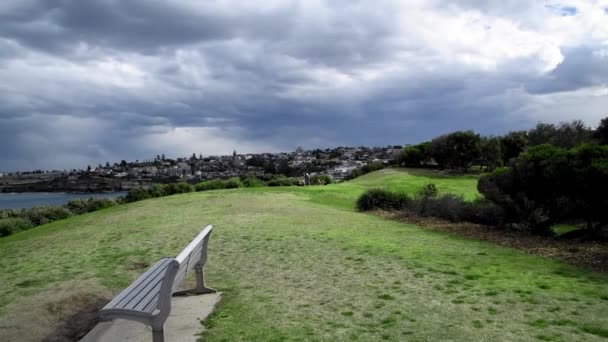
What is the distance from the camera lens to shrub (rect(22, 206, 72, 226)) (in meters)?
21.4

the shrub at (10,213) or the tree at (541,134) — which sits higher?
the tree at (541,134)

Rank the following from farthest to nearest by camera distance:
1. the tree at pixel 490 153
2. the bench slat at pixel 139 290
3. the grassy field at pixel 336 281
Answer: the tree at pixel 490 153
the grassy field at pixel 336 281
the bench slat at pixel 139 290

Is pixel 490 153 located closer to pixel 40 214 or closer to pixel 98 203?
pixel 98 203

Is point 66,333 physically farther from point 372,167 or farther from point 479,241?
point 372,167

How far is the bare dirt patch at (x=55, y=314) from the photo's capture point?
5453mm

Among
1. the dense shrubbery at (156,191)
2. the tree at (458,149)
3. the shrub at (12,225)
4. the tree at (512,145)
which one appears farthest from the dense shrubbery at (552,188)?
the tree at (512,145)

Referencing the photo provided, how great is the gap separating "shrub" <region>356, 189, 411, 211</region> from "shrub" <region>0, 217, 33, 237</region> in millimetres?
14427

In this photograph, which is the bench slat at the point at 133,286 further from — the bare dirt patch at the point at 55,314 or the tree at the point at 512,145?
the tree at the point at 512,145

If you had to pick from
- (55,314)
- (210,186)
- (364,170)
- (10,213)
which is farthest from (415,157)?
(55,314)

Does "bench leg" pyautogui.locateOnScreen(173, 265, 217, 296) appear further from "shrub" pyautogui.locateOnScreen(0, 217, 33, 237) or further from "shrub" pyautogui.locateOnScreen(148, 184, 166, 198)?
"shrub" pyautogui.locateOnScreen(148, 184, 166, 198)

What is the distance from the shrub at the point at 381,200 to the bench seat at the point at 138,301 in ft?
51.0

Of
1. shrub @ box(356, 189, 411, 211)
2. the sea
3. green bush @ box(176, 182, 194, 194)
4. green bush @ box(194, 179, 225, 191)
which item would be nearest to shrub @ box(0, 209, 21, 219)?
the sea

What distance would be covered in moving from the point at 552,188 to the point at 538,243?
2122mm

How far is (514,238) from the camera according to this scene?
1179cm
